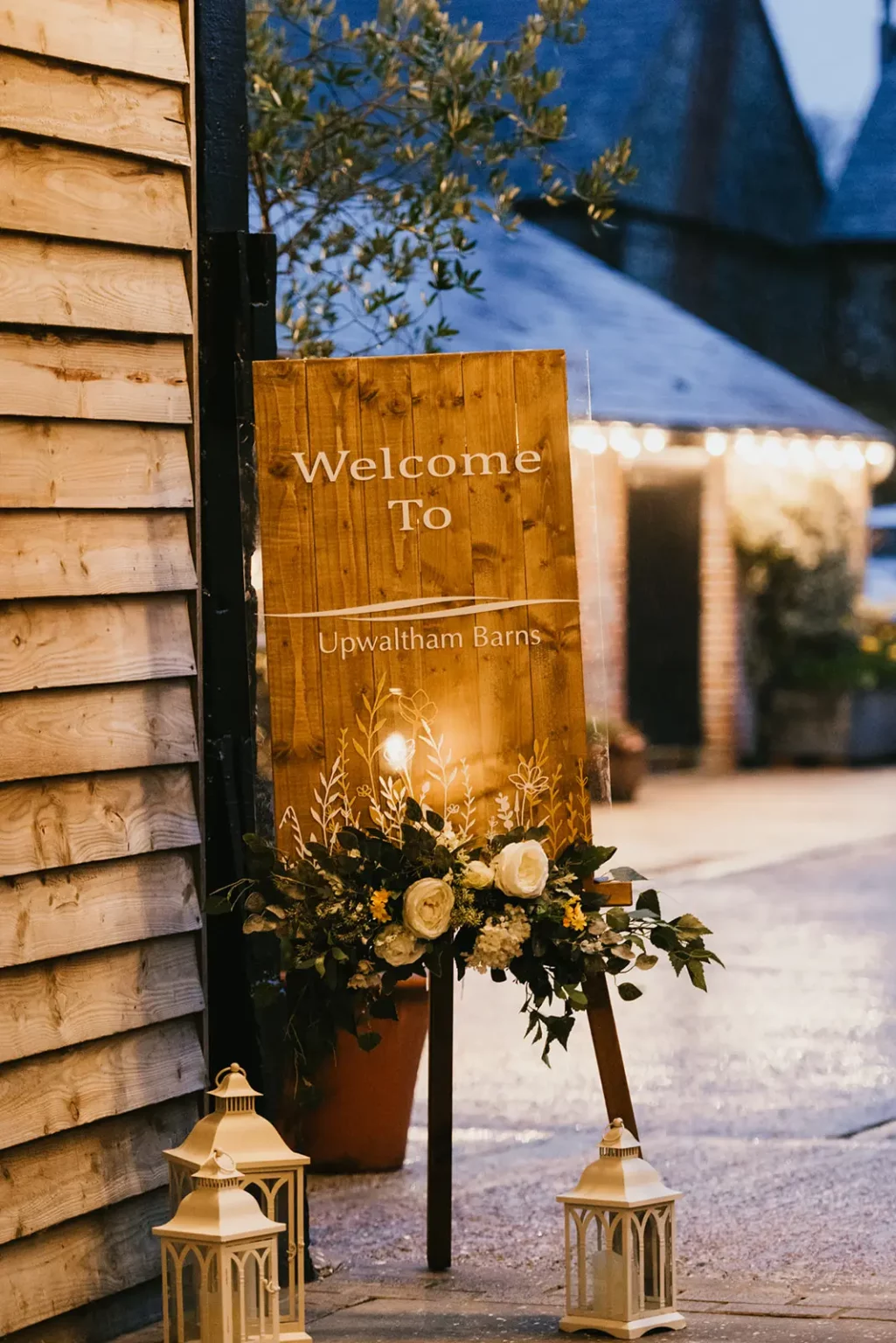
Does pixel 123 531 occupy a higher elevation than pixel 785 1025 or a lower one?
higher

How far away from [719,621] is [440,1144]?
1378cm

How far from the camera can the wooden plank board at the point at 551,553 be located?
3887mm

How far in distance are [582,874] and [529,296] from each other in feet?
46.3

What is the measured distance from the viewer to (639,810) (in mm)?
14453

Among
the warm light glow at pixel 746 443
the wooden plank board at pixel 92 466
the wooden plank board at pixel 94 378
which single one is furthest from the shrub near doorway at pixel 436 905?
the warm light glow at pixel 746 443

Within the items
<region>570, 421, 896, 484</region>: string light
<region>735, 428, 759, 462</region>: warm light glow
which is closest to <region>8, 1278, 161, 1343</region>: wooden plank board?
<region>570, 421, 896, 484</region>: string light

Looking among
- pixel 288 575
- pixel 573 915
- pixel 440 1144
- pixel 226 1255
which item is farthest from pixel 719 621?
pixel 226 1255

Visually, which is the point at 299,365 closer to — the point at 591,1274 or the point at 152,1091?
the point at 152,1091

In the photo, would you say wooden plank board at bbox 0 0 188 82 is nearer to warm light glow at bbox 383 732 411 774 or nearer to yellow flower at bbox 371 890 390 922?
warm light glow at bbox 383 732 411 774

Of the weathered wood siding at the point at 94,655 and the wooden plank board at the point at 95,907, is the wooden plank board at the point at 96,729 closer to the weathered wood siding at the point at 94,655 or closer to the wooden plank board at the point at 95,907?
the weathered wood siding at the point at 94,655

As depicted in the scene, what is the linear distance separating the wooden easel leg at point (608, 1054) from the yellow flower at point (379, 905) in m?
0.42

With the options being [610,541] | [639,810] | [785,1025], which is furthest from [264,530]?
[610,541]

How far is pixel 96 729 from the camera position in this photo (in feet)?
12.4

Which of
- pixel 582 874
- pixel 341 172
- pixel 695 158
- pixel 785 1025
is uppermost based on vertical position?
pixel 695 158
